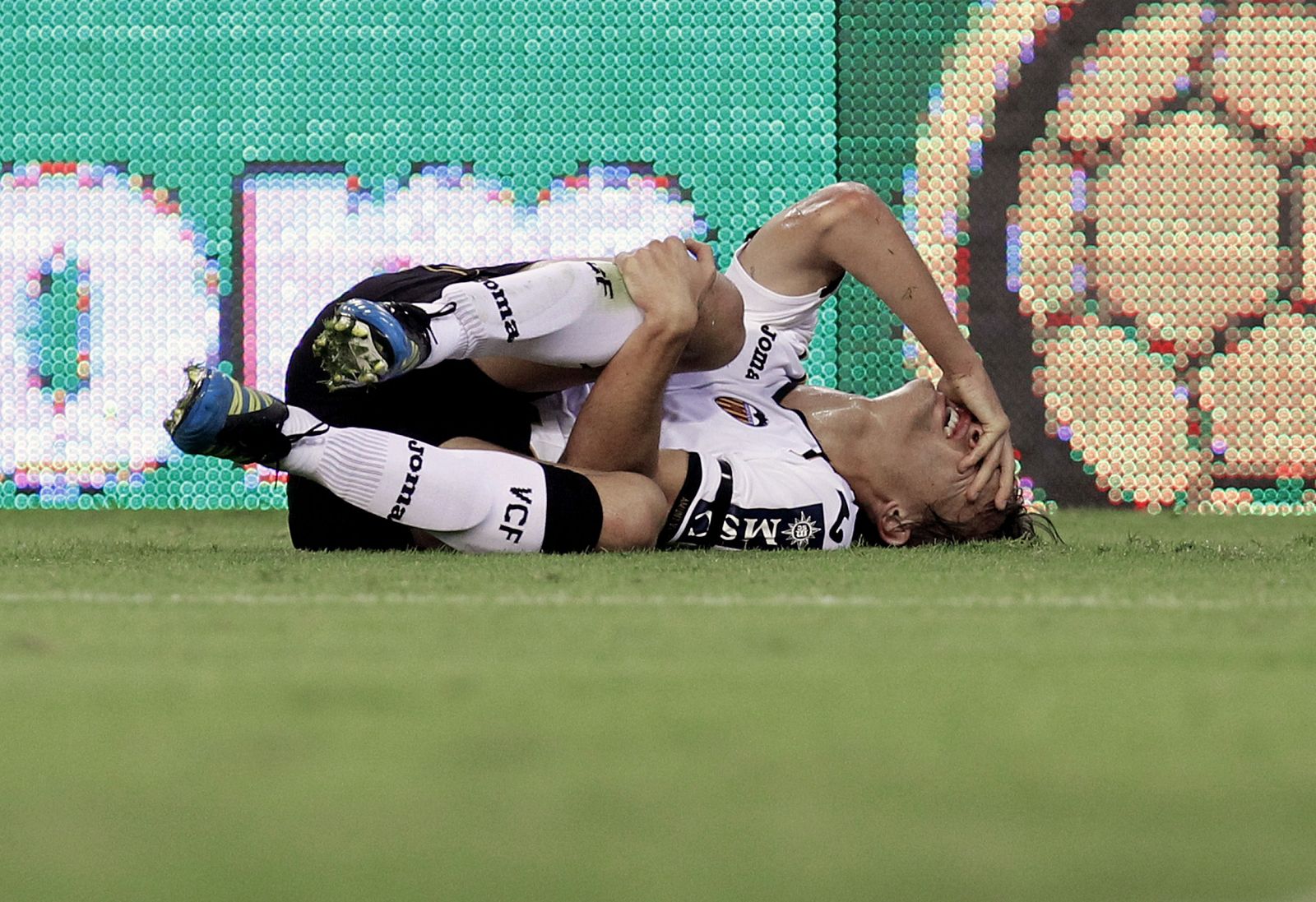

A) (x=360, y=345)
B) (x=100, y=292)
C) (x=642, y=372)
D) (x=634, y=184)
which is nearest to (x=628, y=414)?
(x=642, y=372)

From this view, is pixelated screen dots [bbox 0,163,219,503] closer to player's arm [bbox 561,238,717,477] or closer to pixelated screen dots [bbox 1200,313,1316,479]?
player's arm [bbox 561,238,717,477]

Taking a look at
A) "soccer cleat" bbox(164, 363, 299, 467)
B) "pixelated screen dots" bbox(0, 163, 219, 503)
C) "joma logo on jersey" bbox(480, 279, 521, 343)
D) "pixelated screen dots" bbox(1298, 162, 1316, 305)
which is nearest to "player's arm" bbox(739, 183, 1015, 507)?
"joma logo on jersey" bbox(480, 279, 521, 343)

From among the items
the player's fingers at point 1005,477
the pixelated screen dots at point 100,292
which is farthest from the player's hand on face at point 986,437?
the pixelated screen dots at point 100,292

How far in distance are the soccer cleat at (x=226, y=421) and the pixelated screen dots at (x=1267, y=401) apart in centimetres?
246

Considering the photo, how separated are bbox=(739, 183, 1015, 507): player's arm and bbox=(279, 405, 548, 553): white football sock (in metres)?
0.59

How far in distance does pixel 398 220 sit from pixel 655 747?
2.92 m

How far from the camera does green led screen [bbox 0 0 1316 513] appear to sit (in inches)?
137

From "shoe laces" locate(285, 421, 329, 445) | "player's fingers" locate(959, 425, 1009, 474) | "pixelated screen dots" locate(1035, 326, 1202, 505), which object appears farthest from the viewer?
"pixelated screen dots" locate(1035, 326, 1202, 505)

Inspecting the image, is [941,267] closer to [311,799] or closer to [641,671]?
[641,671]

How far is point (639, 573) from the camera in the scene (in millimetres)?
1516

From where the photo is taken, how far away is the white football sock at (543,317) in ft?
5.40

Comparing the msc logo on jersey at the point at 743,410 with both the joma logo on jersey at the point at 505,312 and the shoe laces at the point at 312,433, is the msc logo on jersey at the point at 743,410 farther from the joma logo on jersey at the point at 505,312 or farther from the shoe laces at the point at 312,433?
the shoe laces at the point at 312,433

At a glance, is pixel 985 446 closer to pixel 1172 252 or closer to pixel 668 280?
pixel 668 280

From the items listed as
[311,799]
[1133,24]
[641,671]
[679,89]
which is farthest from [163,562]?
[1133,24]
